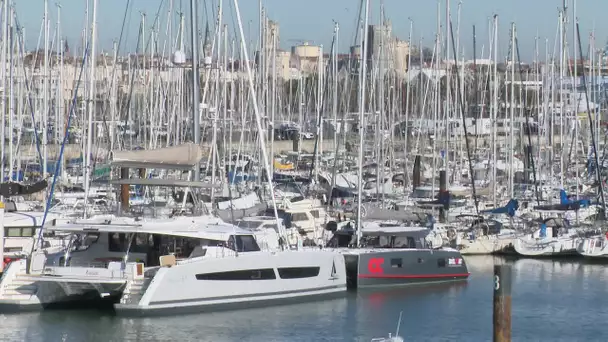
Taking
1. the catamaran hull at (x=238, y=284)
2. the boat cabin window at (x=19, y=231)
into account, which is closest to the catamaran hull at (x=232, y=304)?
the catamaran hull at (x=238, y=284)

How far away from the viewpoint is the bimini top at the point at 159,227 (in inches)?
1067

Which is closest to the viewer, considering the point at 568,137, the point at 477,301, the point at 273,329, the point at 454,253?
the point at 273,329

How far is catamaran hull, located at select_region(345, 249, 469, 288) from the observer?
32.0 metres

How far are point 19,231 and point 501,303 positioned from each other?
14.2 m

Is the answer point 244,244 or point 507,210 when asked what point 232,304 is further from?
point 507,210

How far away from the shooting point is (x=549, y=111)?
203ft

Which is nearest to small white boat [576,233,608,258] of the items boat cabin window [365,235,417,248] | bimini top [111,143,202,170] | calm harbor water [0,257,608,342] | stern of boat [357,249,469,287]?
calm harbor water [0,257,608,342]

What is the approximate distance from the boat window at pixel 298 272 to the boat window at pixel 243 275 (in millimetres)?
275

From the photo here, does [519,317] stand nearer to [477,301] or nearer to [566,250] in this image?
[477,301]

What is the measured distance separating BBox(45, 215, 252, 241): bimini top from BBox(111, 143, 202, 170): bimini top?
4.46 feet

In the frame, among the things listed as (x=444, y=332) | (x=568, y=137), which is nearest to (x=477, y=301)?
(x=444, y=332)

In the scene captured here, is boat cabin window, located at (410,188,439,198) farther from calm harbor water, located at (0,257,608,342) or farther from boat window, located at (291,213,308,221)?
calm harbor water, located at (0,257,608,342)

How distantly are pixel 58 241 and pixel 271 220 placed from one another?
6588 mm

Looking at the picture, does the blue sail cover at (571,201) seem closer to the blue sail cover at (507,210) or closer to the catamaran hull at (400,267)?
the blue sail cover at (507,210)
